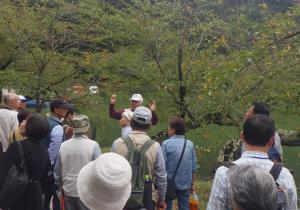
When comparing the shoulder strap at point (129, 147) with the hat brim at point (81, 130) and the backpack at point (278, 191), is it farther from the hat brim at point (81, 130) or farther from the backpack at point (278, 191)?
the backpack at point (278, 191)

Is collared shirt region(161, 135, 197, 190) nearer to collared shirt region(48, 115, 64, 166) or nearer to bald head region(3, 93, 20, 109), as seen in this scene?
collared shirt region(48, 115, 64, 166)

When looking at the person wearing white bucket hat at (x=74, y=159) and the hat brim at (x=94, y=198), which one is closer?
the hat brim at (x=94, y=198)

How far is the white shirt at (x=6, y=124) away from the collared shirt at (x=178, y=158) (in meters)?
1.87

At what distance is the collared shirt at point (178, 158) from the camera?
5895mm

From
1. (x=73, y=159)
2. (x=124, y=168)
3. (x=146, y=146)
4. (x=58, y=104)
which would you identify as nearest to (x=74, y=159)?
(x=73, y=159)

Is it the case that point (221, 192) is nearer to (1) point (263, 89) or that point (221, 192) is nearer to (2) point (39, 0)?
(1) point (263, 89)

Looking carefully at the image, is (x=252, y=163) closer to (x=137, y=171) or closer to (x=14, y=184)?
(x=137, y=171)

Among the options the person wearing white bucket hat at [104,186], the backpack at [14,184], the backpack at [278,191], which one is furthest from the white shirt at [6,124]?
the backpack at [278,191]

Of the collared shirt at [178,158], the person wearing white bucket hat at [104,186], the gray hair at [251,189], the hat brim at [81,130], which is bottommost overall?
the collared shirt at [178,158]

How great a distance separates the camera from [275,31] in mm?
6613

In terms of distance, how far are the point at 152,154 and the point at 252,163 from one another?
6.40 ft

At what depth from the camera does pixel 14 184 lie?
4.36 metres

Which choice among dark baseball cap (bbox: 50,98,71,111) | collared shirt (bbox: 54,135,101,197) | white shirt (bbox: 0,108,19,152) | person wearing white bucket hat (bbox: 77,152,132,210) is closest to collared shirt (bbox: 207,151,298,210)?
person wearing white bucket hat (bbox: 77,152,132,210)

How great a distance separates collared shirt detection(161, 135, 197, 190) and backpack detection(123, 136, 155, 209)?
1.20m
